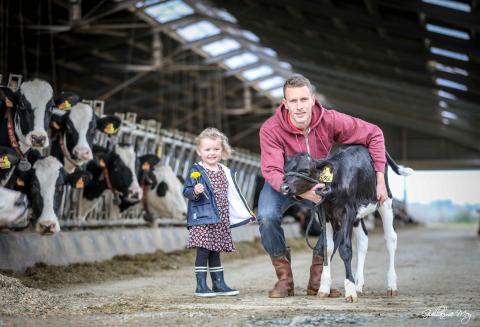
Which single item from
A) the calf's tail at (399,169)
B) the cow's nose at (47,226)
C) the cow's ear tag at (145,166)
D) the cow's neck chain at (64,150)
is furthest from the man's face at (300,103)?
the cow's ear tag at (145,166)

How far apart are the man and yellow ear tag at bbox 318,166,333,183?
1.28 ft

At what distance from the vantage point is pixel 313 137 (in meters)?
6.23

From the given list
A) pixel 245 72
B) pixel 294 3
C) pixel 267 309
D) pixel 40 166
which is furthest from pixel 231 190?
pixel 245 72

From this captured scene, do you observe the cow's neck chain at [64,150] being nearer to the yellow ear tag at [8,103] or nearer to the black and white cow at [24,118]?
the black and white cow at [24,118]

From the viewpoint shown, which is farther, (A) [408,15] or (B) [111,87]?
(B) [111,87]

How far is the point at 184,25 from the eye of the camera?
25.5m

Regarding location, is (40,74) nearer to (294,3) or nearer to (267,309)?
(294,3)

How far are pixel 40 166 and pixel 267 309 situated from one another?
12.4 feet

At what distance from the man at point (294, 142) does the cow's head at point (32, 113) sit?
2566mm

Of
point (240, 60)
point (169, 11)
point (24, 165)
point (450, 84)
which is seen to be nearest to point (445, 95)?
point (450, 84)

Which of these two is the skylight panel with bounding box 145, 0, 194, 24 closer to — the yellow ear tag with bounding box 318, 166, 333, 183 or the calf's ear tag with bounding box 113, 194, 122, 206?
the calf's ear tag with bounding box 113, 194, 122, 206

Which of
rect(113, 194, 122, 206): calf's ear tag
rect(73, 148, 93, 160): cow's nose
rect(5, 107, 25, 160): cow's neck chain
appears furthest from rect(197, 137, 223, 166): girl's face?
rect(113, 194, 122, 206): calf's ear tag

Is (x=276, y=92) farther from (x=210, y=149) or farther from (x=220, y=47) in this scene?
(x=210, y=149)

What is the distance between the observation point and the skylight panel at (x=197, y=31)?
87.8ft
